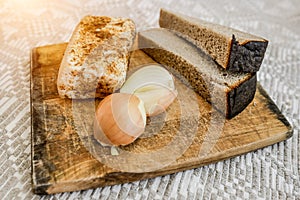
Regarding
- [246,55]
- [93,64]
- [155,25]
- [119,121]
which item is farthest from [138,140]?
[155,25]

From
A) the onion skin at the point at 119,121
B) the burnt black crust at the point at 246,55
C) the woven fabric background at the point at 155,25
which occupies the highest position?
the burnt black crust at the point at 246,55

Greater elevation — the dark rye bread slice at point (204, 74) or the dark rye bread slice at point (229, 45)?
the dark rye bread slice at point (229, 45)

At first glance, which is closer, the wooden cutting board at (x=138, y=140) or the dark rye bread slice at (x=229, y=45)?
the wooden cutting board at (x=138, y=140)

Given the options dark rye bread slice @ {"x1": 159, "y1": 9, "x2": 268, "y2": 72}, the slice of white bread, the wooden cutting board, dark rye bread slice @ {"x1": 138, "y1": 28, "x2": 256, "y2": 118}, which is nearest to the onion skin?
the wooden cutting board

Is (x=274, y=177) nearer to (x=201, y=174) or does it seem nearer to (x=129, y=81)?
(x=201, y=174)

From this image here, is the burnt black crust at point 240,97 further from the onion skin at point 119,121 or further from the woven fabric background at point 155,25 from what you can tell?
the onion skin at point 119,121

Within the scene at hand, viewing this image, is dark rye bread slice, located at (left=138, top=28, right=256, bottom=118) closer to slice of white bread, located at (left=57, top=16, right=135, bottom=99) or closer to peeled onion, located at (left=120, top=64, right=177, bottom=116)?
peeled onion, located at (left=120, top=64, right=177, bottom=116)

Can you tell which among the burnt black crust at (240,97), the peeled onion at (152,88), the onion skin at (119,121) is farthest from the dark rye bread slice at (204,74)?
the onion skin at (119,121)

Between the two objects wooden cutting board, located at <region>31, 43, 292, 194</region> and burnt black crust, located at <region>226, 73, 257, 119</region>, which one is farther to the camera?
burnt black crust, located at <region>226, 73, 257, 119</region>
